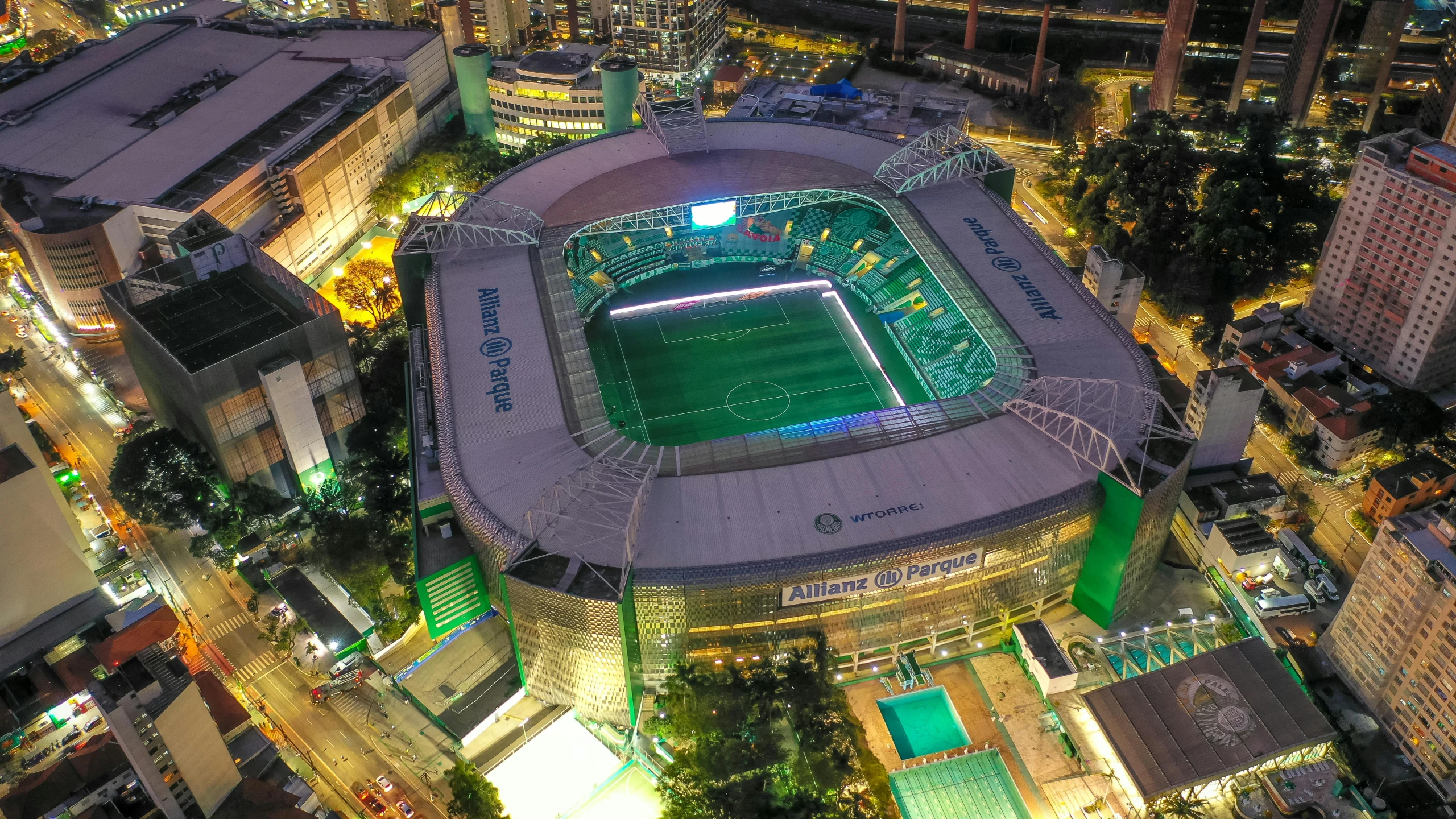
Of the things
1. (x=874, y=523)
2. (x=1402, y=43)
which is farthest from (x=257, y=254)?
(x=1402, y=43)

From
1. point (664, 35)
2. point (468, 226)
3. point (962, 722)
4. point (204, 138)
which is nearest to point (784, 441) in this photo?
point (962, 722)

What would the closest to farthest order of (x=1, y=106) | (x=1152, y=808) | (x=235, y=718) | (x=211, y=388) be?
1. (x=1152, y=808)
2. (x=235, y=718)
3. (x=211, y=388)
4. (x=1, y=106)

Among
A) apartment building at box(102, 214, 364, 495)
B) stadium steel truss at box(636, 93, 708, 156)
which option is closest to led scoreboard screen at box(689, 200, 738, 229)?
stadium steel truss at box(636, 93, 708, 156)

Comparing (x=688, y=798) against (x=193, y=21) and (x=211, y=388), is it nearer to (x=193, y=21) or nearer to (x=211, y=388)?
(x=211, y=388)

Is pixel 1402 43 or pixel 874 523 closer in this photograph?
pixel 874 523

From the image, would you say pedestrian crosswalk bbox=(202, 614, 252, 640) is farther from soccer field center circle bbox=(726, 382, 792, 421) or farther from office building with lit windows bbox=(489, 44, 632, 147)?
office building with lit windows bbox=(489, 44, 632, 147)

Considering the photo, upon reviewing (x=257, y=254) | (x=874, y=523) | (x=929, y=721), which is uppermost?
(x=257, y=254)

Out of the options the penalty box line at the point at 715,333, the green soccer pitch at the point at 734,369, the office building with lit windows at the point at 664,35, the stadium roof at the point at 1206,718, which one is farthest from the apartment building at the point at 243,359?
the office building with lit windows at the point at 664,35
